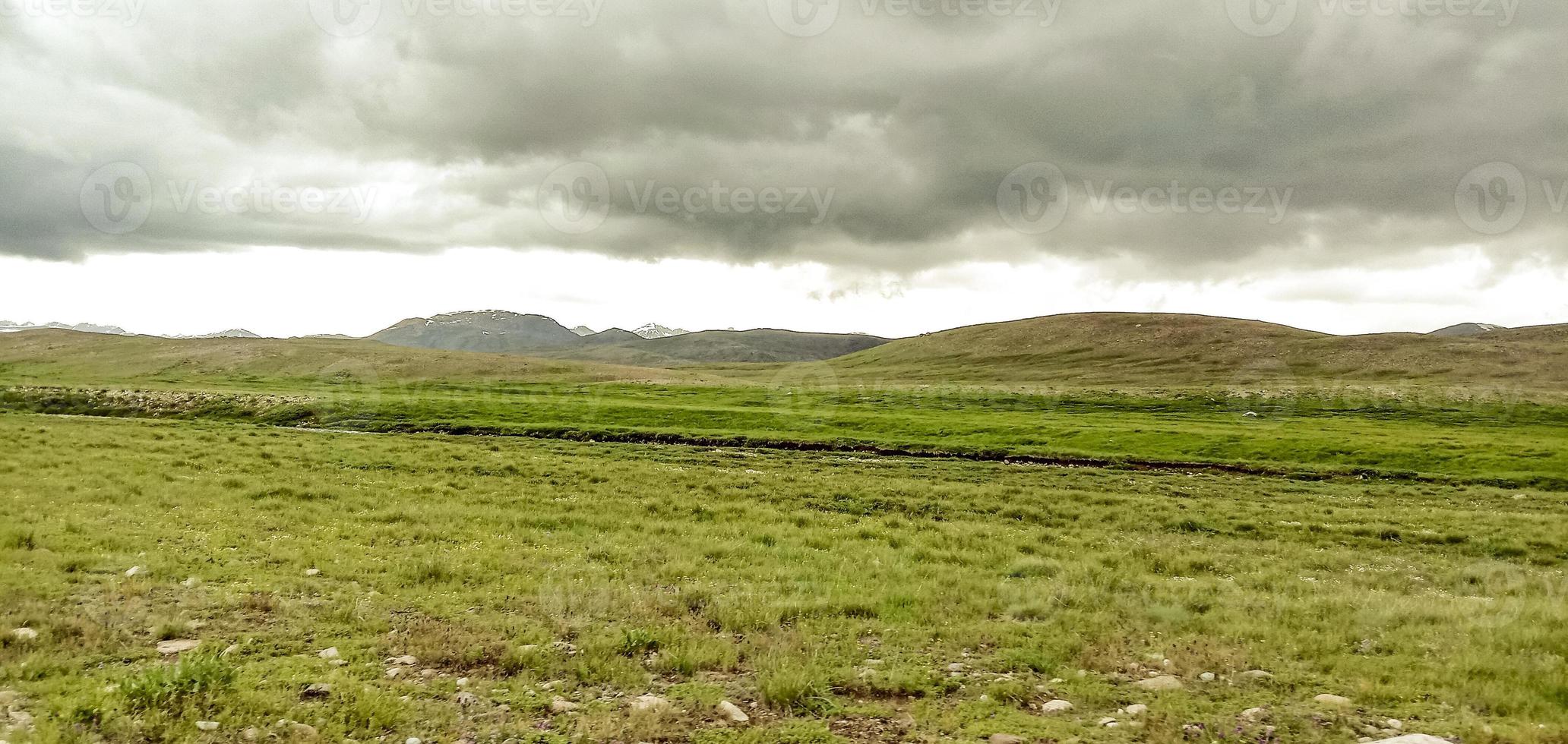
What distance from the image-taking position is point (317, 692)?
839 centimetres

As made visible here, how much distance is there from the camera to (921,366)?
169 m

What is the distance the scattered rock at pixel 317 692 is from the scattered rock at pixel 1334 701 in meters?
11.0

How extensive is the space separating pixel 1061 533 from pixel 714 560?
10.2 meters

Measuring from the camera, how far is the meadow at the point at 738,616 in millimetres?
7918

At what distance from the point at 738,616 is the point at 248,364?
13469 centimetres

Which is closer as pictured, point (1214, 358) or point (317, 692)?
point (317, 692)

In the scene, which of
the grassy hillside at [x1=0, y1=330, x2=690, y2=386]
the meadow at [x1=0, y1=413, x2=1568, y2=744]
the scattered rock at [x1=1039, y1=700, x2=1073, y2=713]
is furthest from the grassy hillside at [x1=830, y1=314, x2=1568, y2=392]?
the scattered rock at [x1=1039, y1=700, x2=1073, y2=713]

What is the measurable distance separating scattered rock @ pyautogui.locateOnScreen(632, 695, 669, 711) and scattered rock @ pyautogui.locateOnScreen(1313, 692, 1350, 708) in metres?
7.29

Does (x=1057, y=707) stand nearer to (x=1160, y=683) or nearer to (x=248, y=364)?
(x=1160, y=683)

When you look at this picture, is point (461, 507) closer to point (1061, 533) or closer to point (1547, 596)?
point (1061, 533)

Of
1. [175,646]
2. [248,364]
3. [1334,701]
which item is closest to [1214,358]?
[1334,701]

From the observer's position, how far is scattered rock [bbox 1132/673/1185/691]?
895 centimetres

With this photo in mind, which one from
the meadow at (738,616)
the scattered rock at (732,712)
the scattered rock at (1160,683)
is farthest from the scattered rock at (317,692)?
the scattered rock at (1160,683)

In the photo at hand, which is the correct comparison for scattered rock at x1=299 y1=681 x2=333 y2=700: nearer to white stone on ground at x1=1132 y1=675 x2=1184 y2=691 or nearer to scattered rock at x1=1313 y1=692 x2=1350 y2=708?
white stone on ground at x1=1132 y1=675 x2=1184 y2=691
